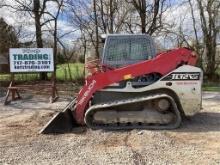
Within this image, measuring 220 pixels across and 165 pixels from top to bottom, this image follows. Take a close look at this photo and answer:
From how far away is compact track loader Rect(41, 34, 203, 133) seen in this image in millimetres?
9789

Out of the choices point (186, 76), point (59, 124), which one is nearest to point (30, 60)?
point (59, 124)

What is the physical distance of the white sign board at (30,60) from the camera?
16.1m

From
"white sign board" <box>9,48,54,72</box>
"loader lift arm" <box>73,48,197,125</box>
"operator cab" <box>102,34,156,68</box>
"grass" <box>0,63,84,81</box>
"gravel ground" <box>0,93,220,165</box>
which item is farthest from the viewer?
"grass" <box>0,63,84,81</box>

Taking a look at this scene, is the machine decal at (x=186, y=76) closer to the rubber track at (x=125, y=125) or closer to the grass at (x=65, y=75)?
the rubber track at (x=125, y=125)

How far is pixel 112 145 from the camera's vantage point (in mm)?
8305

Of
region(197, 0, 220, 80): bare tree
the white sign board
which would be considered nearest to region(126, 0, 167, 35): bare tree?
region(197, 0, 220, 80): bare tree

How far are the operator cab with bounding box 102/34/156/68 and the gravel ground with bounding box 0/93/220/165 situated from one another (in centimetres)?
173

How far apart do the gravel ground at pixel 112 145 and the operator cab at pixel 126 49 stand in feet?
5.69

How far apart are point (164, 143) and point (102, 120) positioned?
6.49 ft

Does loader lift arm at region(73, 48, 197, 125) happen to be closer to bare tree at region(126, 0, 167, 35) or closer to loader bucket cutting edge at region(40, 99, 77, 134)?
loader bucket cutting edge at region(40, 99, 77, 134)

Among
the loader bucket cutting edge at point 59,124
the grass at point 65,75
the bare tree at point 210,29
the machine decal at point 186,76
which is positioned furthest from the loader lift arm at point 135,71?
the bare tree at point 210,29

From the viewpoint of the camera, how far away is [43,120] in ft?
36.8

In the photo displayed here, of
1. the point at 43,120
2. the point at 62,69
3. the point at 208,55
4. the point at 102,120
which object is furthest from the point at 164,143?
the point at 208,55

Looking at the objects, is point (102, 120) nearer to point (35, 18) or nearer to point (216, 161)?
point (216, 161)
